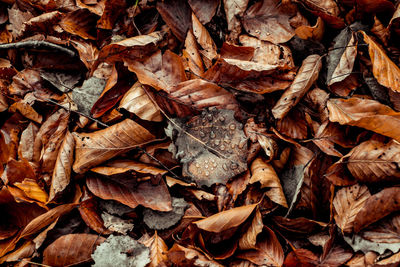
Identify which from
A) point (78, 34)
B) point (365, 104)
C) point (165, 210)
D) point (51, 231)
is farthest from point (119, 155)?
point (365, 104)

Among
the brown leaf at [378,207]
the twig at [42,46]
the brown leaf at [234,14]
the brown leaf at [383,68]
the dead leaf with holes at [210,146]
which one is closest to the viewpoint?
the brown leaf at [378,207]

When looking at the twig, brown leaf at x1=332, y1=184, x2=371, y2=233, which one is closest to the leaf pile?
brown leaf at x1=332, y1=184, x2=371, y2=233

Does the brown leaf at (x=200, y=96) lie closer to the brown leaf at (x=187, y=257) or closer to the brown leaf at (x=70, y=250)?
the brown leaf at (x=187, y=257)

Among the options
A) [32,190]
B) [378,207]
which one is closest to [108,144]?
[32,190]

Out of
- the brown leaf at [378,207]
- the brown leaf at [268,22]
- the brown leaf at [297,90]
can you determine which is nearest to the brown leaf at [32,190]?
the brown leaf at [297,90]

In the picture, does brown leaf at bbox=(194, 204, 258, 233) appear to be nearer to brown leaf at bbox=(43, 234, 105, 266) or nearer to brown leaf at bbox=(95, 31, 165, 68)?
brown leaf at bbox=(43, 234, 105, 266)

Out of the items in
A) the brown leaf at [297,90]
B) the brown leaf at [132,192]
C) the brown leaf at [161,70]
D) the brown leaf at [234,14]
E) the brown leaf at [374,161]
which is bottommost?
the brown leaf at [132,192]

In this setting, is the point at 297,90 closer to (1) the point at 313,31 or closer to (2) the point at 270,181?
(1) the point at 313,31
